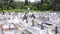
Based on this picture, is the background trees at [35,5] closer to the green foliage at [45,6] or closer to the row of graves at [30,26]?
the green foliage at [45,6]

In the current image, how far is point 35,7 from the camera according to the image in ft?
94.6

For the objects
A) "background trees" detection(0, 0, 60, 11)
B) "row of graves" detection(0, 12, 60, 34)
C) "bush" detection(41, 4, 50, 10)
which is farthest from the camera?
"bush" detection(41, 4, 50, 10)

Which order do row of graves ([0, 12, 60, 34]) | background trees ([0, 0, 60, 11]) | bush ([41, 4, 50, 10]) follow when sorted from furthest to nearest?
bush ([41, 4, 50, 10]), background trees ([0, 0, 60, 11]), row of graves ([0, 12, 60, 34])

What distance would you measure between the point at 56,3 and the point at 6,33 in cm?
1884

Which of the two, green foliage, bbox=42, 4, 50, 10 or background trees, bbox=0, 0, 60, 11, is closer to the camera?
background trees, bbox=0, 0, 60, 11

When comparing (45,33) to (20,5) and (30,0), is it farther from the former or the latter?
(30,0)

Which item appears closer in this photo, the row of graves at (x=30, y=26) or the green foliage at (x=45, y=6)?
the row of graves at (x=30, y=26)

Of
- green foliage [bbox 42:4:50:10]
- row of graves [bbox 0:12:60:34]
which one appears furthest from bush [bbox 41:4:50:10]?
row of graves [bbox 0:12:60:34]

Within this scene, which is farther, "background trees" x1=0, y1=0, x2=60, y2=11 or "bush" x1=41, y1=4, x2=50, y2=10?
"bush" x1=41, y1=4, x2=50, y2=10

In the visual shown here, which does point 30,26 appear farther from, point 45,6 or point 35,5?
point 35,5

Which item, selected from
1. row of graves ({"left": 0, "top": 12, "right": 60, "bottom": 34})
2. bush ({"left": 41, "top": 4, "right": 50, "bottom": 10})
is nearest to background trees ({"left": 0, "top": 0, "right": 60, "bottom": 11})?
bush ({"left": 41, "top": 4, "right": 50, "bottom": 10})

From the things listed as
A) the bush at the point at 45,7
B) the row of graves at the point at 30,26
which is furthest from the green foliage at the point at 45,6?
the row of graves at the point at 30,26

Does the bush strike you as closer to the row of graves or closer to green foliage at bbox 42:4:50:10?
green foliage at bbox 42:4:50:10

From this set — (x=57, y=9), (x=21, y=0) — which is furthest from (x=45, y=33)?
(x=21, y=0)
